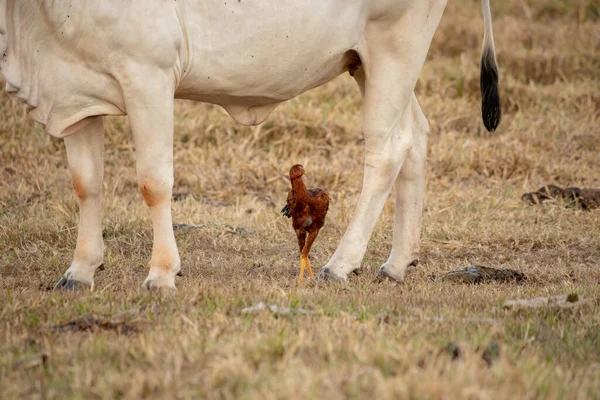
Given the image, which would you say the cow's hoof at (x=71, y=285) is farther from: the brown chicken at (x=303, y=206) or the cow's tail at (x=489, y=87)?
the cow's tail at (x=489, y=87)

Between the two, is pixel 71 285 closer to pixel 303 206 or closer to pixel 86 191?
pixel 86 191

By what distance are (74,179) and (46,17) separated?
2.56 ft

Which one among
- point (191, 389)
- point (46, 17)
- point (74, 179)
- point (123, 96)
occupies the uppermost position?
point (46, 17)

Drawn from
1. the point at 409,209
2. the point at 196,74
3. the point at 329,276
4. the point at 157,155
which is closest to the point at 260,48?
the point at 196,74

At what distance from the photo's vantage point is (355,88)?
9359 mm

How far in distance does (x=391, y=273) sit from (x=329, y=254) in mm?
735

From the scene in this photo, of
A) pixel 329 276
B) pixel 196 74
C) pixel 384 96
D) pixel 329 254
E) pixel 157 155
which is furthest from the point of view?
pixel 329 254

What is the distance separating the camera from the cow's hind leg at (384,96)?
5.00m

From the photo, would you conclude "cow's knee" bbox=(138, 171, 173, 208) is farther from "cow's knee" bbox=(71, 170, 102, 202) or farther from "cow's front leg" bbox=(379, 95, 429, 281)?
"cow's front leg" bbox=(379, 95, 429, 281)

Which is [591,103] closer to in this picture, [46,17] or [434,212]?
[434,212]

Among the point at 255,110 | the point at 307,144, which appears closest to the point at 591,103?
the point at 307,144

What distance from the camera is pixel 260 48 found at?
452 centimetres

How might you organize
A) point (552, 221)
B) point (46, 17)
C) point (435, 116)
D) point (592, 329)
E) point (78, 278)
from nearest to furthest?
point (592, 329), point (46, 17), point (78, 278), point (552, 221), point (435, 116)

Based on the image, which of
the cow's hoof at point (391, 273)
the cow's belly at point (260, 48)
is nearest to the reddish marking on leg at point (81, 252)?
the cow's belly at point (260, 48)
